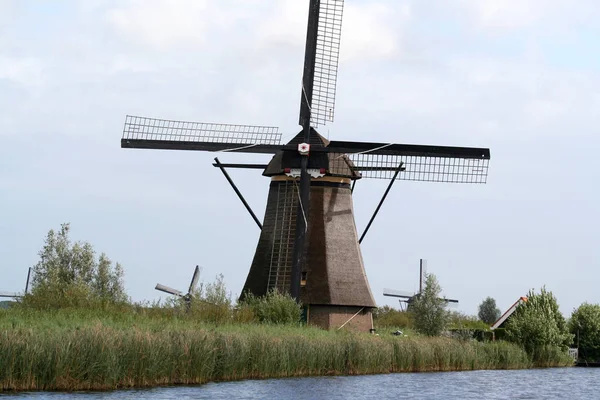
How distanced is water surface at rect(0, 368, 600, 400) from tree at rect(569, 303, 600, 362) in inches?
617

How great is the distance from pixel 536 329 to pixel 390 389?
17.6m

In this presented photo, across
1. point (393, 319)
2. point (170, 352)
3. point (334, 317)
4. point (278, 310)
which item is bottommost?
point (170, 352)

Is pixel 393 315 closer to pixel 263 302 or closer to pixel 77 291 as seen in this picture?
pixel 263 302

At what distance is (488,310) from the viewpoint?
314 feet

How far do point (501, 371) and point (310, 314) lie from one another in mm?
7126

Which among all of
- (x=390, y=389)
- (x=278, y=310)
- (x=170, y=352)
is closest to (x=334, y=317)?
(x=278, y=310)

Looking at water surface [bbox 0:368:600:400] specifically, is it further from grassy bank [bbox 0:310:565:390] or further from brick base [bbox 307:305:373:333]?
brick base [bbox 307:305:373:333]

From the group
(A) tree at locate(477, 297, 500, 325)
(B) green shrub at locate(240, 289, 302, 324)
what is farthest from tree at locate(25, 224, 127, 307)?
(A) tree at locate(477, 297, 500, 325)

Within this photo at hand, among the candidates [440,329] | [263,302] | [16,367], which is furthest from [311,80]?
[16,367]

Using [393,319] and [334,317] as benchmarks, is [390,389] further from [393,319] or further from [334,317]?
[393,319]

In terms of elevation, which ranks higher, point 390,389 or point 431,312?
point 431,312

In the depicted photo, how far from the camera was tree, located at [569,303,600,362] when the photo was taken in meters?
49.3

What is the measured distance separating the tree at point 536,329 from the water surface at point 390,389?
25.3 feet

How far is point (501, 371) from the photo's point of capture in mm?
36281
